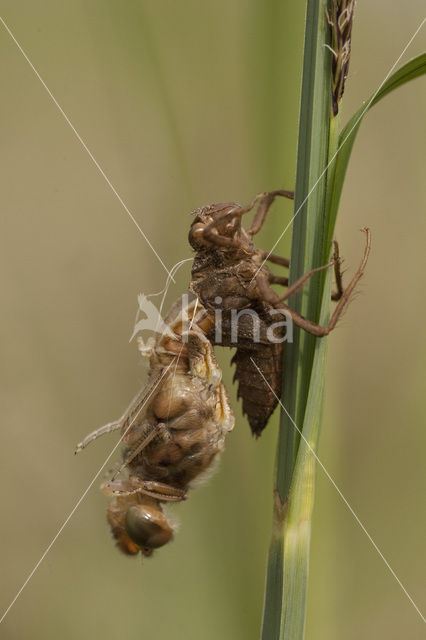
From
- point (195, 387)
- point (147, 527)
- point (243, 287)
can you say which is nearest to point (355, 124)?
point (243, 287)

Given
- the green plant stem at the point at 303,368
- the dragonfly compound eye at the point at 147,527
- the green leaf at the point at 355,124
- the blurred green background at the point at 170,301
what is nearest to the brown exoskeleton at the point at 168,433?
the dragonfly compound eye at the point at 147,527

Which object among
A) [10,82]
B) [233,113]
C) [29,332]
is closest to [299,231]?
[233,113]

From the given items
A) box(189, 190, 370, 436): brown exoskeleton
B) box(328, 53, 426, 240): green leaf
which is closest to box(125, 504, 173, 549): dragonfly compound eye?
box(189, 190, 370, 436): brown exoskeleton

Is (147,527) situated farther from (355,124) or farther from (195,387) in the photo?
(355,124)

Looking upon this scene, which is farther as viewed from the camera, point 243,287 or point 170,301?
point 170,301

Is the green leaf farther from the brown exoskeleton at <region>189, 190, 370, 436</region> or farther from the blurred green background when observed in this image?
the blurred green background

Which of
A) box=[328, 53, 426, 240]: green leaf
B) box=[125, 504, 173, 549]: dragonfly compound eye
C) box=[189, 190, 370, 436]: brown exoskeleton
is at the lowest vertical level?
box=[125, 504, 173, 549]: dragonfly compound eye

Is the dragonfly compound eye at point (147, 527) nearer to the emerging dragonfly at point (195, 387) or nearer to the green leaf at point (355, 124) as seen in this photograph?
the emerging dragonfly at point (195, 387)
